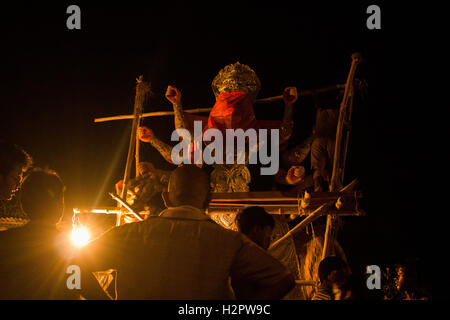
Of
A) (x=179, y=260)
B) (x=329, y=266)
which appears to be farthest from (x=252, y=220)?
(x=179, y=260)

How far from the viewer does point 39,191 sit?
219 cm

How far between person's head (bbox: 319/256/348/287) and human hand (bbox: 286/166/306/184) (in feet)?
5.79

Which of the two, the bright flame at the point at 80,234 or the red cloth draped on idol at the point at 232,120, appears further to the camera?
the red cloth draped on idol at the point at 232,120

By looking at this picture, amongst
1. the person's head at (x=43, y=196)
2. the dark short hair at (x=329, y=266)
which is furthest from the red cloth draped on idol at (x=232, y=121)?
the person's head at (x=43, y=196)

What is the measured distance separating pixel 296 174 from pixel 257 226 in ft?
7.34

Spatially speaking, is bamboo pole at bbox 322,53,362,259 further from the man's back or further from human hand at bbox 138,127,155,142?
human hand at bbox 138,127,155,142

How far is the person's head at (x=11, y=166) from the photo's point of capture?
7.43 ft

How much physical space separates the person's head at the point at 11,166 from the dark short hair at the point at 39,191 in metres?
0.11

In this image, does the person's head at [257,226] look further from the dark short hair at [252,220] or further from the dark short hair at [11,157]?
the dark short hair at [11,157]

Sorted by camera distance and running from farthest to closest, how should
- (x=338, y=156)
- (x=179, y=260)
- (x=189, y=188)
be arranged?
(x=338, y=156)
(x=189, y=188)
(x=179, y=260)

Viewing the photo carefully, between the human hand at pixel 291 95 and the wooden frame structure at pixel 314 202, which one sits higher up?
Answer: the human hand at pixel 291 95

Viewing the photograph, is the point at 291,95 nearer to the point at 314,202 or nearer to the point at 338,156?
the point at 338,156

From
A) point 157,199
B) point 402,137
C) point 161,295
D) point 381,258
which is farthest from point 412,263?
point 161,295

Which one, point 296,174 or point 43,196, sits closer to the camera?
point 43,196
